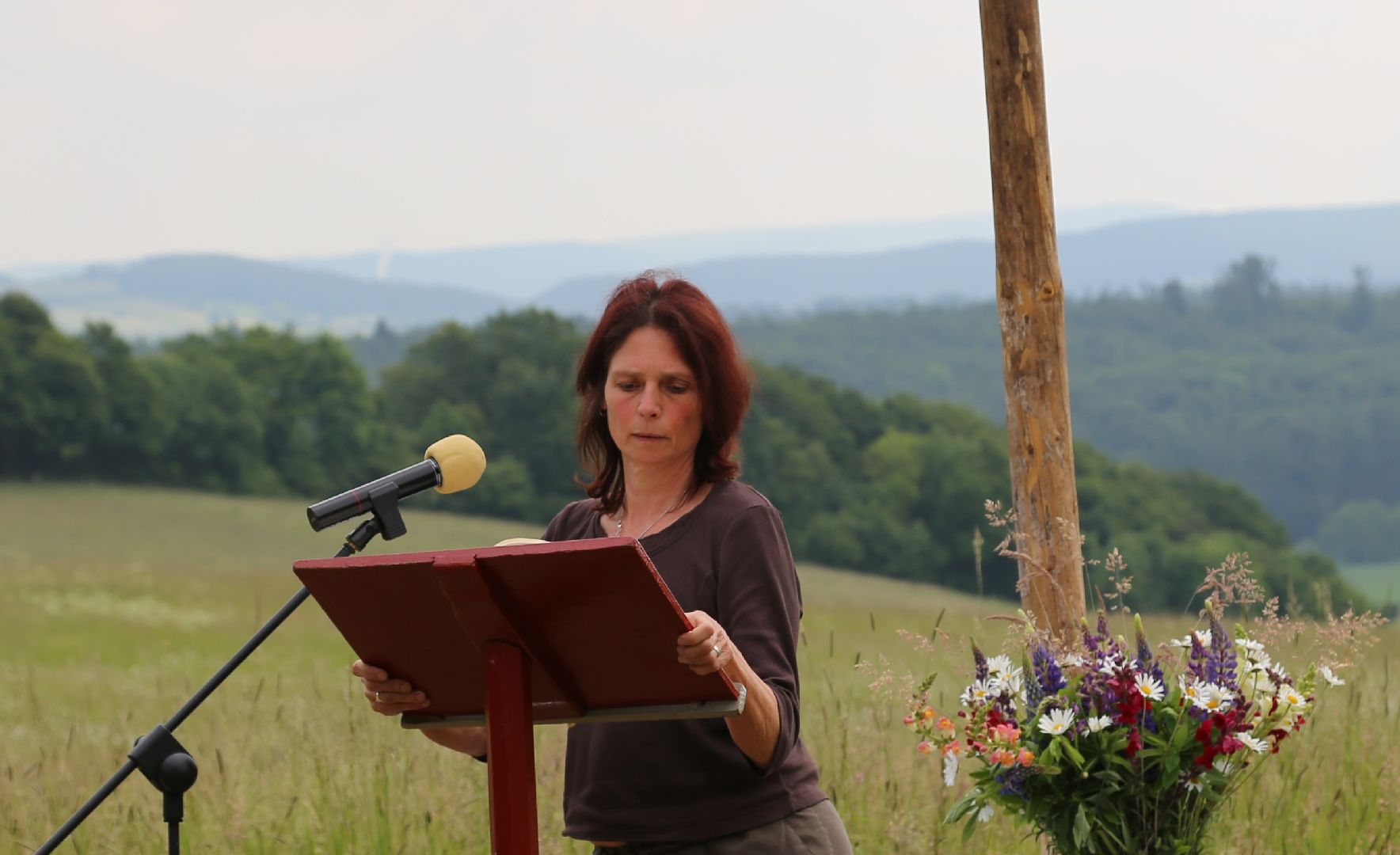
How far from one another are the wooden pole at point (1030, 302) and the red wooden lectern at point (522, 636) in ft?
7.02

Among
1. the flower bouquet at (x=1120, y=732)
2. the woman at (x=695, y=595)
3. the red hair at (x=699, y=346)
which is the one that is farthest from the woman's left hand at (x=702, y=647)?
the flower bouquet at (x=1120, y=732)

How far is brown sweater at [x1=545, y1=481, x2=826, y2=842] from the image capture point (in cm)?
301

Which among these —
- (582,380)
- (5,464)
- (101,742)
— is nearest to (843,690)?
(101,742)

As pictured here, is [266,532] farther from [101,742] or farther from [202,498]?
[101,742]

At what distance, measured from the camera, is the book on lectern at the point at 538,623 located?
2.30 meters

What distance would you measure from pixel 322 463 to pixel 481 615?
200 feet

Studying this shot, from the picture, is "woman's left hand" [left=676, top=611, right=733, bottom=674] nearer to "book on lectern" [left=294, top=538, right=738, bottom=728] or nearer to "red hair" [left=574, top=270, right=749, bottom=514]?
"book on lectern" [left=294, top=538, right=738, bottom=728]

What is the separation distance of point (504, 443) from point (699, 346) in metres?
60.9

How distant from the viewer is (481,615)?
242 centimetres

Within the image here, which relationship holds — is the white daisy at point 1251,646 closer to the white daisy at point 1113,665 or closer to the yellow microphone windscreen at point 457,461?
the white daisy at point 1113,665

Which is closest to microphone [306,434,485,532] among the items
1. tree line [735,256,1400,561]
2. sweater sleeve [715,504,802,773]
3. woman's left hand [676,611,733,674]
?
sweater sleeve [715,504,802,773]

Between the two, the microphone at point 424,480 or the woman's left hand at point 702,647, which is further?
the microphone at point 424,480

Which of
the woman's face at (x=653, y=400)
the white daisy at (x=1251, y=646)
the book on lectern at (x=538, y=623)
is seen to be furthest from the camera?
the white daisy at (x=1251, y=646)

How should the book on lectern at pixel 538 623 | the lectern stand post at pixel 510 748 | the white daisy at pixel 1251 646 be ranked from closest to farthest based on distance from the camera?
the book on lectern at pixel 538 623 → the lectern stand post at pixel 510 748 → the white daisy at pixel 1251 646
